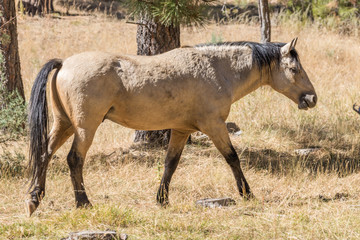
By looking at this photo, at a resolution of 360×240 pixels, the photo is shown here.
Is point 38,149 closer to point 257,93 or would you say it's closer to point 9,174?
point 9,174

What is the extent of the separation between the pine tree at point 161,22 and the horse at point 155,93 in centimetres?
72

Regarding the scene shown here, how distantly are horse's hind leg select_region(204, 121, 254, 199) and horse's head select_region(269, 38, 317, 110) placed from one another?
92 cm

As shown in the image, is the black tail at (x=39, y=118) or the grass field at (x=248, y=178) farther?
the black tail at (x=39, y=118)

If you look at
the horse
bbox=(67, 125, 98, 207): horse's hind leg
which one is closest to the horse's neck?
the horse

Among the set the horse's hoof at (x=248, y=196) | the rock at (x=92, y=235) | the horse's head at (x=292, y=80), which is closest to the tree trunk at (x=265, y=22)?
Answer: the horse's head at (x=292, y=80)

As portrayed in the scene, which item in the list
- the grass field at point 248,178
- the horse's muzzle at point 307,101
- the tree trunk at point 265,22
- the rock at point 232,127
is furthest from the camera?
the tree trunk at point 265,22

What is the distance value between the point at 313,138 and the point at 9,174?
183 inches

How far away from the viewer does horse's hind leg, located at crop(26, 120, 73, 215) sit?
4605mm

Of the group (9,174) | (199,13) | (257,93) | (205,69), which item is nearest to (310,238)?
(205,69)

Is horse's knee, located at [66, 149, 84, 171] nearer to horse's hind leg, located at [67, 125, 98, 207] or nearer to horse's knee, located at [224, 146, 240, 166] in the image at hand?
horse's hind leg, located at [67, 125, 98, 207]

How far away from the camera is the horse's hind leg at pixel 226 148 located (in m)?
5.05

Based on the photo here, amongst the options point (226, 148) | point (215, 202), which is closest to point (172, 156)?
point (226, 148)

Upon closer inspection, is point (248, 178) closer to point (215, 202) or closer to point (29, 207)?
point (215, 202)

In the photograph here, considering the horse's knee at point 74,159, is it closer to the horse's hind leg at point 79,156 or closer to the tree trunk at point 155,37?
the horse's hind leg at point 79,156
